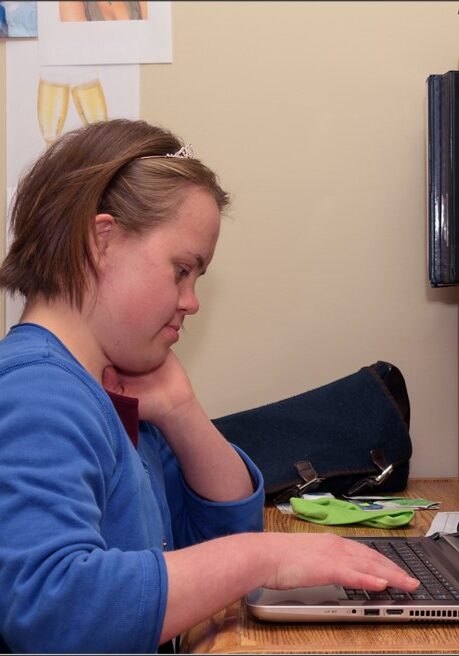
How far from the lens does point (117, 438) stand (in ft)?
2.70

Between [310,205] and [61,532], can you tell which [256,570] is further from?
[310,205]

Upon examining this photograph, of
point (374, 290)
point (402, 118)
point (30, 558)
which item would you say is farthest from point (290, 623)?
point (402, 118)

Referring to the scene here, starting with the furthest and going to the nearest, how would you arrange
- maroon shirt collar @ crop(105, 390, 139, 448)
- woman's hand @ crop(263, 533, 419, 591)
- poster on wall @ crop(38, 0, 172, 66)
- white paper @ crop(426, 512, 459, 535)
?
poster on wall @ crop(38, 0, 172, 66), white paper @ crop(426, 512, 459, 535), maroon shirt collar @ crop(105, 390, 139, 448), woman's hand @ crop(263, 533, 419, 591)

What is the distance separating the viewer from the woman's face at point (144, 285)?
2.86ft

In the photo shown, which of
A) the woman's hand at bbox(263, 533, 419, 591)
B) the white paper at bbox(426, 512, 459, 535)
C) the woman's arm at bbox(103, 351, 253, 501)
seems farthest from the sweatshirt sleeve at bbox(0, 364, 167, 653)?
the white paper at bbox(426, 512, 459, 535)

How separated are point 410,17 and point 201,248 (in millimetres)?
847

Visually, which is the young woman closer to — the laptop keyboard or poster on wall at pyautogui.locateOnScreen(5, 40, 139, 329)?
the laptop keyboard

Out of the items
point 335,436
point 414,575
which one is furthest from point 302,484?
point 414,575

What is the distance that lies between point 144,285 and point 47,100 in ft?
2.71

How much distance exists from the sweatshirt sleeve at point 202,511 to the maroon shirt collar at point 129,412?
13 centimetres

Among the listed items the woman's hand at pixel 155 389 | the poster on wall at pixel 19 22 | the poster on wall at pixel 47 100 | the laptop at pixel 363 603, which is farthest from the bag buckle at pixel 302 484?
the poster on wall at pixel 19 22

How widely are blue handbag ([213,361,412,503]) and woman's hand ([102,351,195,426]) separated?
1.08 ft

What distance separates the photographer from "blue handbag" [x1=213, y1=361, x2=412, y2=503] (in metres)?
1.36

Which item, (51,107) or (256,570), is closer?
(256,570)
